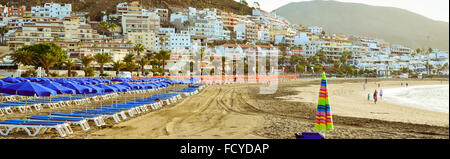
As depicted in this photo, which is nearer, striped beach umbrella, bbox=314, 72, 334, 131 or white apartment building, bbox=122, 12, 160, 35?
striped beach umbrella, bbox=314, 72, 334, 131

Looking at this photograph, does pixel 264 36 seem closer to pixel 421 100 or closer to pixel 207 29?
pixel 207 29

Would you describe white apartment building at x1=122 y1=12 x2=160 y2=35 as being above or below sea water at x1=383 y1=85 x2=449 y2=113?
above

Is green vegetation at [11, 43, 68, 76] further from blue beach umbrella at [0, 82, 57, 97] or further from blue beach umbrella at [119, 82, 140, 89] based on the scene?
blue beach umbrella at [0, 82, 57, 97]

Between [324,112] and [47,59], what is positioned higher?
[47,59]

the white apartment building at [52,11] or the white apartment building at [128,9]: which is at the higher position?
the white apartment building at [128,9]

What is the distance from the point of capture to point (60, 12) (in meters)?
94.2

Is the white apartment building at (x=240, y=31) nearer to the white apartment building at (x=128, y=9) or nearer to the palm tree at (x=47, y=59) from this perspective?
the white apartment building at (x=128, y=9)

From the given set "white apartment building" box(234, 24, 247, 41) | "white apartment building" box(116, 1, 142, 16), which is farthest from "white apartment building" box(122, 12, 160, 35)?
"white apartment building" box(234, 24, 247, 41)

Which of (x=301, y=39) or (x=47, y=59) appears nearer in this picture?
(x=47, y=59)

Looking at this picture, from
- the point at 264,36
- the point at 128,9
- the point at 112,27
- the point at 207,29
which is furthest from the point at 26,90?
the point at 264,36

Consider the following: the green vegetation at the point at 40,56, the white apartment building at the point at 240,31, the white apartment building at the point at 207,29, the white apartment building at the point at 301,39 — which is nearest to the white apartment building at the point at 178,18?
the white apartment building at the point at 207,29

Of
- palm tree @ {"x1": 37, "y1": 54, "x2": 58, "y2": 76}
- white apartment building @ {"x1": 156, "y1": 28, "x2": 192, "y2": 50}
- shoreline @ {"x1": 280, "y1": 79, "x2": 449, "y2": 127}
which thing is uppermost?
white apartment building @ {"x1": 156, "y1": 28, "x2": 192, "y2": 50}

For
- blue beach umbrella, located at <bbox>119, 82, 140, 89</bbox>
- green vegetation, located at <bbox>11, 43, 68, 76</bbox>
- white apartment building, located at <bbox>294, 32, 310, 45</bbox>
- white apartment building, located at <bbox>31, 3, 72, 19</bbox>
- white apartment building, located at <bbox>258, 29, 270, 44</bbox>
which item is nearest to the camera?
blue beach umbrella, located at <bbox>119, 82, 140, 89</bbox>
